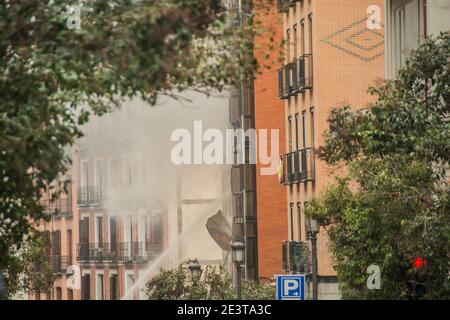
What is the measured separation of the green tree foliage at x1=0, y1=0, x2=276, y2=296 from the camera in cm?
1878

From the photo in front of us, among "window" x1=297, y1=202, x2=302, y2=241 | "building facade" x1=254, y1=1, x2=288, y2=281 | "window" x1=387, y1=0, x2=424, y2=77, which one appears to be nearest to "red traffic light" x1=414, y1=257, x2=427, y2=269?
"window" x1=387, y1=0, x2=424, y2=77

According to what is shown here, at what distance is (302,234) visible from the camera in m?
61.8

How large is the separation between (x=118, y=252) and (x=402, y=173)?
59.5m

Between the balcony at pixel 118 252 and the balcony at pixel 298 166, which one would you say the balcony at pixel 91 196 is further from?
the balcony at pixel 298 166

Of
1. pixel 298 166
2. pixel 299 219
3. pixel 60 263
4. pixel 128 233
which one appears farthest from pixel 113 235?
pixel 298 166

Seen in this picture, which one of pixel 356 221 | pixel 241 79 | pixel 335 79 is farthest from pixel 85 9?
pixel 335 79

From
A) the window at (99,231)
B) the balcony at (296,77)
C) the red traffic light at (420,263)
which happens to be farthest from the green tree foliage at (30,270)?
the window at (99,231)

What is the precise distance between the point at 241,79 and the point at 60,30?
233 cm

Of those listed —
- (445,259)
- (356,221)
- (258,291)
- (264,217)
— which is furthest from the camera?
(264,217)

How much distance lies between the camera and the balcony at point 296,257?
58.6m

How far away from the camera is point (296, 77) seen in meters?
62.9

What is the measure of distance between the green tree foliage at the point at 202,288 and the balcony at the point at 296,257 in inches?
74.3

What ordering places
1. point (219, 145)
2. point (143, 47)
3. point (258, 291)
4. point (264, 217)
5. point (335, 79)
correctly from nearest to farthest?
point (143, 47)
point (258, 291)
point (335, 79)
point (264, 217)
point (219, 145)
